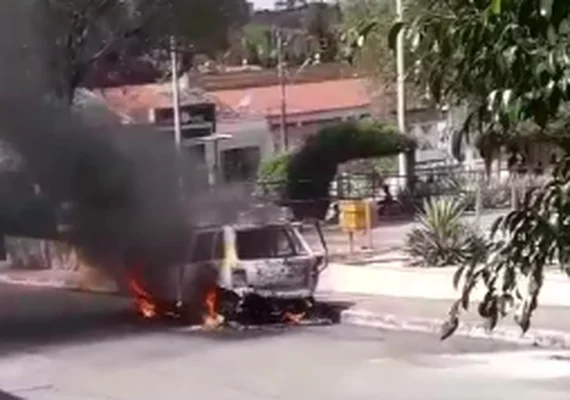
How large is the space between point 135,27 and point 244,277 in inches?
572

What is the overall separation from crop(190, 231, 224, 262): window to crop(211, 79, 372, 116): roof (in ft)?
76.2

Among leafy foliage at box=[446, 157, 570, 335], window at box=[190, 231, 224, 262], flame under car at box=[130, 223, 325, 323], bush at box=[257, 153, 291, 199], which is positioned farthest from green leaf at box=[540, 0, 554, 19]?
bush at box=[257, 153, 291, 199]

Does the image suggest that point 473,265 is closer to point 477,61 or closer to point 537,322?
point 477,61

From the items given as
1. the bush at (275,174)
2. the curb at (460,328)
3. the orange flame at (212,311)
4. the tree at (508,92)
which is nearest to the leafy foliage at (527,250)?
the tree at (508,92)

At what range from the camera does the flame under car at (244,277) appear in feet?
53.6

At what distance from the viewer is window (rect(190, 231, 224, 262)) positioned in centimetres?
1711

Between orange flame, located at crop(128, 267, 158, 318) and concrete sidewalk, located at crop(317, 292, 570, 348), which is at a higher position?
concrete sidewalk, located at crop(317, 292, 570, 348)

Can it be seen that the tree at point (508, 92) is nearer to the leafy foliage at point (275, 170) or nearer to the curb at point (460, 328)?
the curb at point (460, 328)

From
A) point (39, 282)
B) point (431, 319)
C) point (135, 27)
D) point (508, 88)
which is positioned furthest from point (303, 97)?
point (508, 88)

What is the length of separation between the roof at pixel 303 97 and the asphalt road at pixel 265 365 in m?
25.6

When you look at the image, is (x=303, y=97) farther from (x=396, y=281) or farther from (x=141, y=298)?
(x=396, y=281)

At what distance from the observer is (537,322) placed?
13.6 meters

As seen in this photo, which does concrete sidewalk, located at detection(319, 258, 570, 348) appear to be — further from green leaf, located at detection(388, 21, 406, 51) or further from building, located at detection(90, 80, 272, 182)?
green leaf, located at detection(388, 21, 406, 51)

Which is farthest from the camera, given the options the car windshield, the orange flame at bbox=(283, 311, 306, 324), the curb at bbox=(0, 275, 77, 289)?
the curb at bbox=(0, 275, 77, 289)
